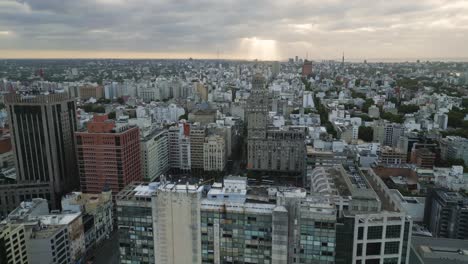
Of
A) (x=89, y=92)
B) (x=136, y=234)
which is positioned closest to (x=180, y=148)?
(x=136, y=234)

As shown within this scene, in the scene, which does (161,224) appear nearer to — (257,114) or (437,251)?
(437,251)

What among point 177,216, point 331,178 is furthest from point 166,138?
point 177,216

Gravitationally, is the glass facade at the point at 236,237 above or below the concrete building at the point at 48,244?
above

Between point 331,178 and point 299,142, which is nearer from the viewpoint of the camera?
point 331,178

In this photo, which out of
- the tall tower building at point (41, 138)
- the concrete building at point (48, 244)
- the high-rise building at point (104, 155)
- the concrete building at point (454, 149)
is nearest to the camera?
the concrete building at point (48, 244)

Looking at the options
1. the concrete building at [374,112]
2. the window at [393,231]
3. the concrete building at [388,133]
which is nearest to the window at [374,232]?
the window at [393,231]

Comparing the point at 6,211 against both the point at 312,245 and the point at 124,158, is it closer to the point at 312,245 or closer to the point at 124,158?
the point at 124,158

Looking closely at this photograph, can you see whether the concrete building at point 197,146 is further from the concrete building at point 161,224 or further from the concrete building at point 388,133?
the concrete building at point 161,224
